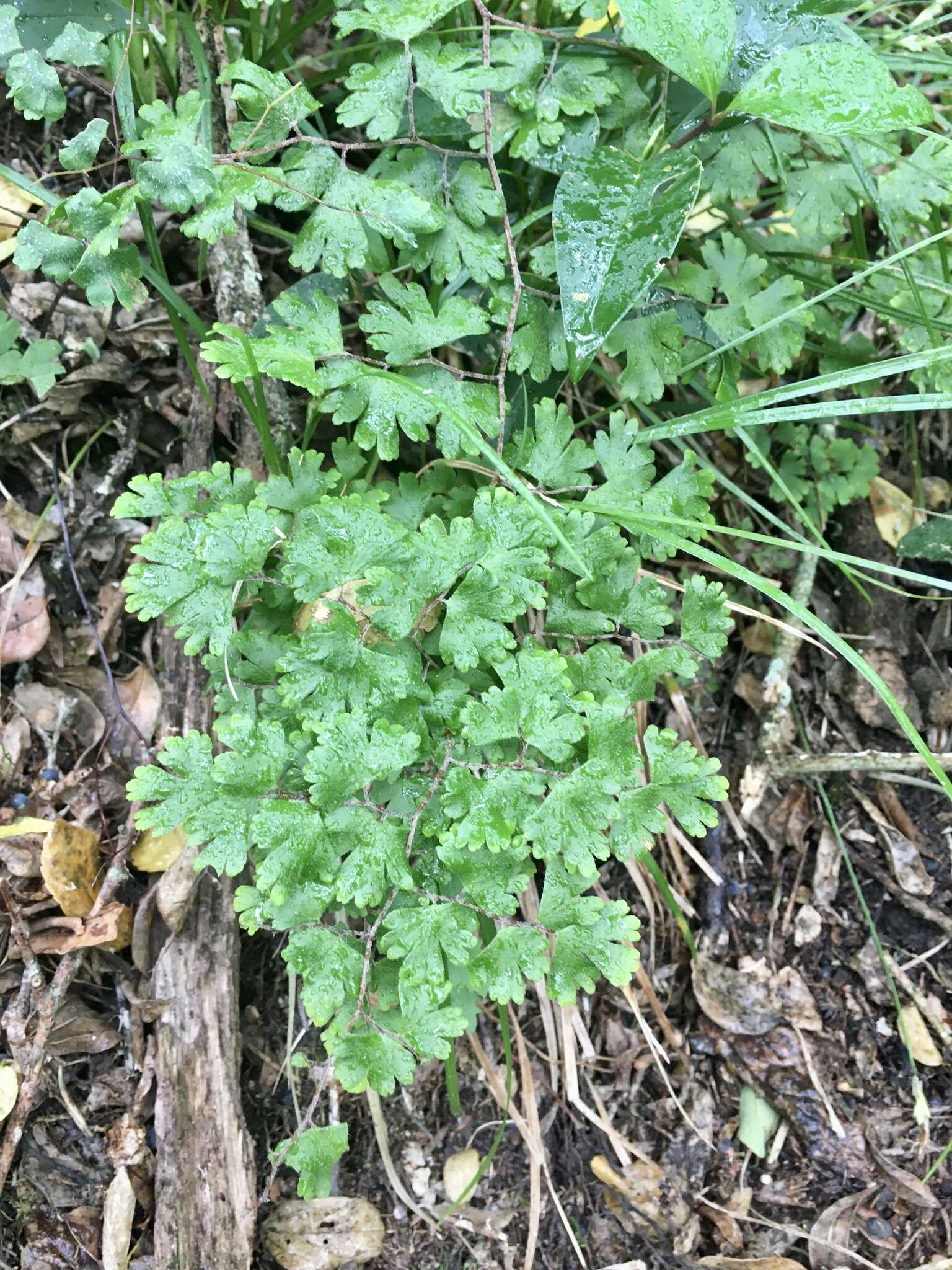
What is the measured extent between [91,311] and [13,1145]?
1954mm

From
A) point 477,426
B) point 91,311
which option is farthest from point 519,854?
point 91,311

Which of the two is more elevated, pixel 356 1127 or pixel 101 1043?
pixel 101 1043

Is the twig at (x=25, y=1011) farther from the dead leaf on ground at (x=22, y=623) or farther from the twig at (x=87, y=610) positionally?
the dead leaf on ground at (x=22, y=623)

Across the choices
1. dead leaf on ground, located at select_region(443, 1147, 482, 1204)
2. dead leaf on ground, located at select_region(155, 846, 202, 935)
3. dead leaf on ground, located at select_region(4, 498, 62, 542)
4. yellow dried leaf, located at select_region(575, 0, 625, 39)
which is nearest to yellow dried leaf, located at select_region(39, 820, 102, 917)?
dead leaf on ground, located at select_region(155, 846, 202, 935)

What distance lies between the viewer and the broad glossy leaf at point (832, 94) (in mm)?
1407

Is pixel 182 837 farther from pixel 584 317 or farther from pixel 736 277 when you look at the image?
pixel 736 277

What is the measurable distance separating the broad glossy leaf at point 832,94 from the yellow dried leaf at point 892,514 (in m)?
1.42

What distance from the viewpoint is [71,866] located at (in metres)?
1.93

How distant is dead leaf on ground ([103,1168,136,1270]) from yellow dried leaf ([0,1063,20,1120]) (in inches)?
10.9

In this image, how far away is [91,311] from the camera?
86.7 inches

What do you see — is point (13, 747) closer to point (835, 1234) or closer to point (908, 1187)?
point (835, 1234)

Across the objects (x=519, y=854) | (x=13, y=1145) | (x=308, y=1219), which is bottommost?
(x=308, y=1219)

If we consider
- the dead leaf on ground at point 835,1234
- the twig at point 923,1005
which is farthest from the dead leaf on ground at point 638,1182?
the twig at point 923,1005

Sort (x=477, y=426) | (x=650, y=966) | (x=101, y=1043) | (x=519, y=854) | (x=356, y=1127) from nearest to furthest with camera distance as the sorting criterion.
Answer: (x=519, y=854) < (x=477, y=426) < (x=101, y=1043) < (x=356, y=1127) < (x=650, y=966)
